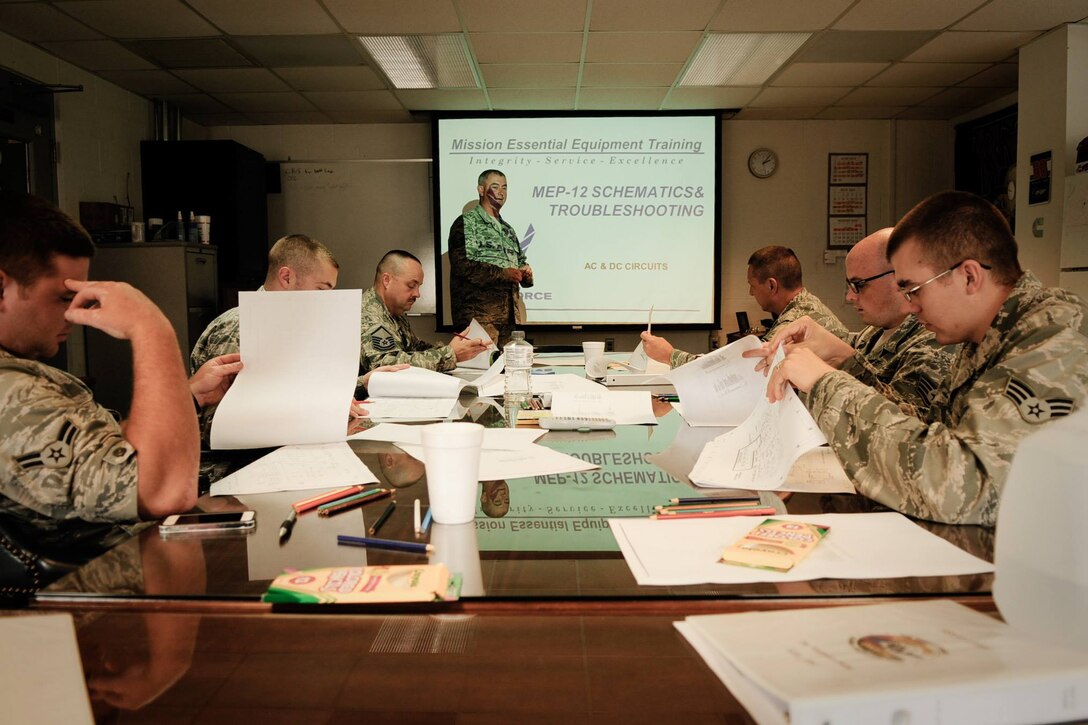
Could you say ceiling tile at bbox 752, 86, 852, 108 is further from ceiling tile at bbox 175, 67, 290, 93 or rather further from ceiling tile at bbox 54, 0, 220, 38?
ceiling tile at bbox 54, 0, 220, 38

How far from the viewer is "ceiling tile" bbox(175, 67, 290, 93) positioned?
4844mm

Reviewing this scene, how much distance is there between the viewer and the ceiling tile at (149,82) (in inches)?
191

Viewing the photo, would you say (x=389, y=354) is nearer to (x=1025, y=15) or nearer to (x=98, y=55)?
(x=98, y=55)

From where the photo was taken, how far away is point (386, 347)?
3.48 metres

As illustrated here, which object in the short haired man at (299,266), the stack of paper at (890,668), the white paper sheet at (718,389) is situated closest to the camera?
the stack of paper at (890,668)

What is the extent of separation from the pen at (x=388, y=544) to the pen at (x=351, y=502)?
126mm

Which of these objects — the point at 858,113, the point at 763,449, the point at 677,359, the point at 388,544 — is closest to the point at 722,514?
the point at 763,449

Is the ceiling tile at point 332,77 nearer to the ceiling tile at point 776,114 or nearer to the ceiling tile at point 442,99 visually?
the ceiling tile at point 442,99

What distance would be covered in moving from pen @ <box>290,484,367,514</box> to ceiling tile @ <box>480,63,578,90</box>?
4.18 meters

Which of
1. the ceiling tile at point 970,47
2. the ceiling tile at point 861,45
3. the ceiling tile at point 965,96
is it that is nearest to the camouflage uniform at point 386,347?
the ceiling tile at point 861,45

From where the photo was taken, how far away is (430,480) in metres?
0.96

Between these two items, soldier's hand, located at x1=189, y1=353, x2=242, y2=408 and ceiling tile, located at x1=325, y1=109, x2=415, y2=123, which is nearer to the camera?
soldier's hand, located at x1=189, y1=353, x2=242, y2=408

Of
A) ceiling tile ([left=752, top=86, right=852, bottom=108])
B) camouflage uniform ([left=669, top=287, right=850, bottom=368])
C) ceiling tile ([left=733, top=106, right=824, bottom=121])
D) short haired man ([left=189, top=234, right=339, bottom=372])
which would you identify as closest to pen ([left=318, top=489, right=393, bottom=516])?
short haired man ([left=189, top=234, right=339, bottom=372])

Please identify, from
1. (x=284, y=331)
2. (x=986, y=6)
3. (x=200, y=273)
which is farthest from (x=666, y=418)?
(x=200, y=273)
